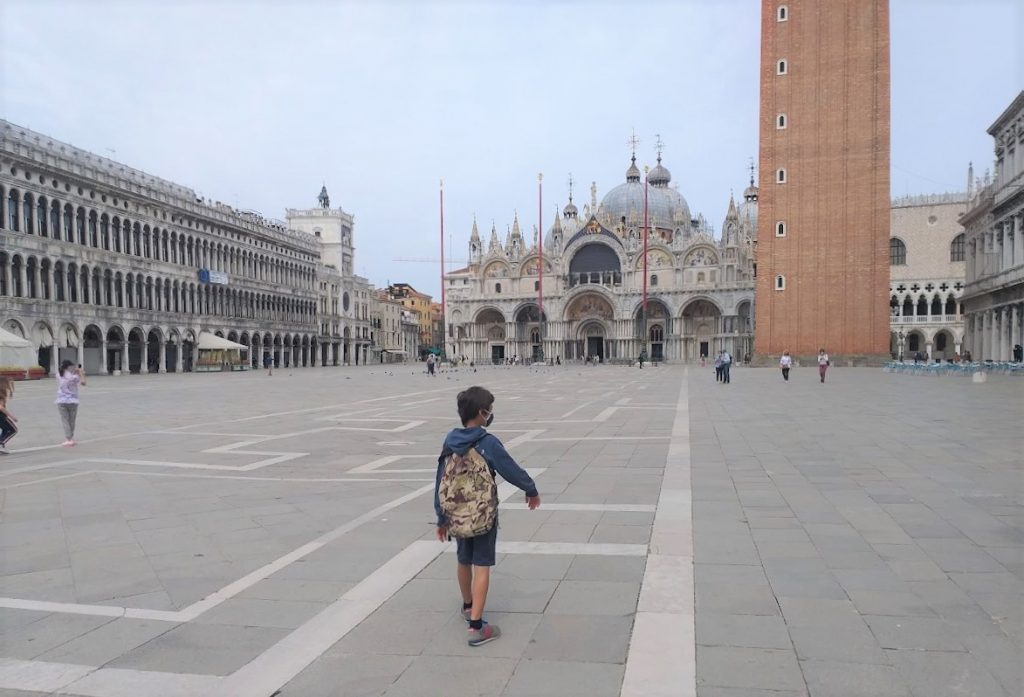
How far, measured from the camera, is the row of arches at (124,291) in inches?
Result: 1630

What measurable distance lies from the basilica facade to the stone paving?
6302 cm

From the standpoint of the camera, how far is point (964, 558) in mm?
5242

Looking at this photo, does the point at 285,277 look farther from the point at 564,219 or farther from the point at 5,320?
the point at 564,219

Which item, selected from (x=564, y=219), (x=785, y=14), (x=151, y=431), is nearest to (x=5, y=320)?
(x=151, y=431)

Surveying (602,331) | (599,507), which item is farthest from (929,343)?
(599,507)

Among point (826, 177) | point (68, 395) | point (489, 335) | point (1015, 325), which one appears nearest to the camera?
point (68, 395)

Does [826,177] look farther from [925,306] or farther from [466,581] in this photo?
[466,581]

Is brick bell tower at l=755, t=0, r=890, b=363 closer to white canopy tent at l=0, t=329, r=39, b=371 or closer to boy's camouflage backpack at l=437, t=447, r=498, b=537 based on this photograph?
white canopy tent at l=0, t=329, r=39, b=371

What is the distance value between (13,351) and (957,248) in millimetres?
73803

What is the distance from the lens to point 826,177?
162 feet

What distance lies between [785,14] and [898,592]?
53.6m

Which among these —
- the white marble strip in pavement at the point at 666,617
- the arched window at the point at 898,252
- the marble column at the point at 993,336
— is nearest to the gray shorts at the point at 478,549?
the white marble strip in pavement at the point at 666,617

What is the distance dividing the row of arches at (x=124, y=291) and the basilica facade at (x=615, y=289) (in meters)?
24.4

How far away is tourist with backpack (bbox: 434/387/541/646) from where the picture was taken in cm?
397
